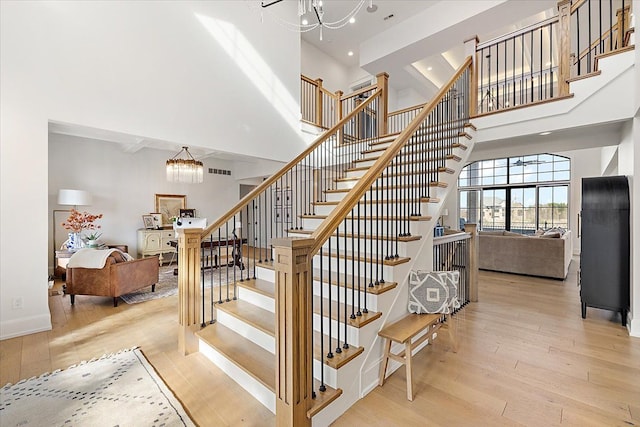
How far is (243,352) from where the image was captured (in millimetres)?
2166

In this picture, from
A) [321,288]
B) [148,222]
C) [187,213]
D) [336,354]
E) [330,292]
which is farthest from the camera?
[187,213]

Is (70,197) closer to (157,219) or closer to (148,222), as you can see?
(148,222)

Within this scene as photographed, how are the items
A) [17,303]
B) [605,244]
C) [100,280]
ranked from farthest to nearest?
[100,280] → [605,244] → [17,303]

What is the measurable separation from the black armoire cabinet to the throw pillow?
2.15 metres

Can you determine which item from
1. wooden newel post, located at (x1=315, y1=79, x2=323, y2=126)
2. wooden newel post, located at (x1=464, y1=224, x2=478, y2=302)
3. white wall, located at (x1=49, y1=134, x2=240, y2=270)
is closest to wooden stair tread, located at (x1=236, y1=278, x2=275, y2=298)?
wooden newel post, located at (x1=464, y1=224, x2=478, y2=302)

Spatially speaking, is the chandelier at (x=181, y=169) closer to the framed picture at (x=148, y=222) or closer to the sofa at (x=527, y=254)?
the framed picture at (x=148, y=222)

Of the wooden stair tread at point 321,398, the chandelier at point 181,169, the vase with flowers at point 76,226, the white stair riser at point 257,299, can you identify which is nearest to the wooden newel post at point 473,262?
the white stair riser at point 257,299

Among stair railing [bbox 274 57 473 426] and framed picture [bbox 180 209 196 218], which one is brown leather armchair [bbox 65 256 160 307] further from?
framed picture [bbox 180 209 196 218]

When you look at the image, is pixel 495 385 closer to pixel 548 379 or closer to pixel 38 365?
pixel 548 379

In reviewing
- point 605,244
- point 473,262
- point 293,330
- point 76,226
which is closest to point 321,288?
point 293,330

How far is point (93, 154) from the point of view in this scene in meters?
6.24

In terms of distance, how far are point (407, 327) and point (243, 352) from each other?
4.09ft

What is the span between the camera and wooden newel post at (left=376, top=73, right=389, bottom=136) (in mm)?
4621

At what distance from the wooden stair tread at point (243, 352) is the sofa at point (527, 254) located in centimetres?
541
